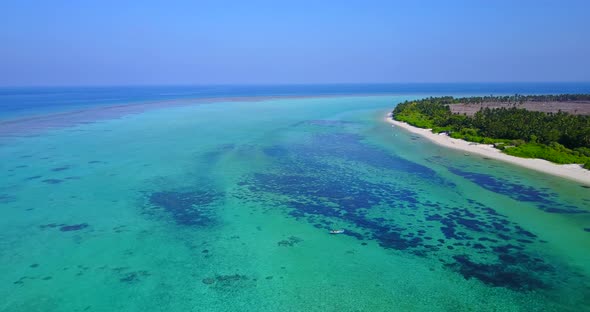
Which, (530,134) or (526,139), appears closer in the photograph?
(526,139)

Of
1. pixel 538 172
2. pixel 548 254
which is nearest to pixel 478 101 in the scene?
pixel 538 172

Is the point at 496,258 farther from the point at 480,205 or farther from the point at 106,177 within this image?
the point at 106,177

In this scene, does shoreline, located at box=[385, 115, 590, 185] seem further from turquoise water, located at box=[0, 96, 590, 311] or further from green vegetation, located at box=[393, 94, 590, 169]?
turquoise water, located at box=[0, 96, 590, 311]

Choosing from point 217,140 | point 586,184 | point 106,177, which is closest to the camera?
point 586,184

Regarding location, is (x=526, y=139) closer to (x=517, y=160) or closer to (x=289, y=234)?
(x=517, y=160)

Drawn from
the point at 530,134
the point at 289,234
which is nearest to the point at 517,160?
the point at 530,134

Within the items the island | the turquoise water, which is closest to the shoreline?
the island

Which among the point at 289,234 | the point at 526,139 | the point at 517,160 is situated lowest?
the point at 289,234
